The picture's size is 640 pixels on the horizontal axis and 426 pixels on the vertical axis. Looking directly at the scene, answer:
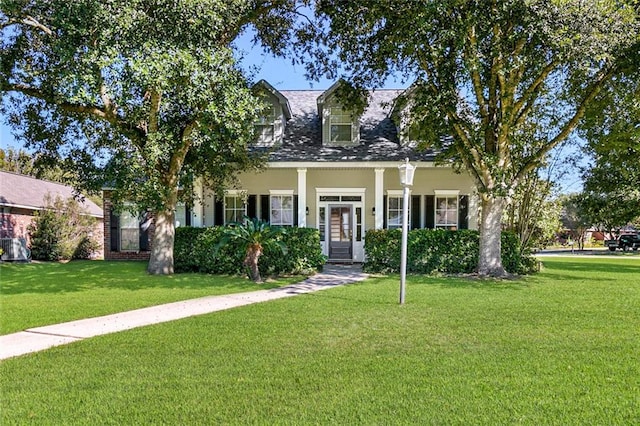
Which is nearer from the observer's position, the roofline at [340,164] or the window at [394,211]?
the roofline at [340,164]

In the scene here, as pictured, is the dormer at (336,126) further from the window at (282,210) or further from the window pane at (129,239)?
the window pane at (129,239)

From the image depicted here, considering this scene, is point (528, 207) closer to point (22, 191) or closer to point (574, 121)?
point (574, 121)

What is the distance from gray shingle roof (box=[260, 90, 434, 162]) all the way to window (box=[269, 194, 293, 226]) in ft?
6.72

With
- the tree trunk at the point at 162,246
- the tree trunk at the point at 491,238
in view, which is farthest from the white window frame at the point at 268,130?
the tree trunk at the point at 491,238

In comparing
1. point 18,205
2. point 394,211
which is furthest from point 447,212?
point 18,205

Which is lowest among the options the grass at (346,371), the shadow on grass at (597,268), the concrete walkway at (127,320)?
the shadow on grass at (597,268)

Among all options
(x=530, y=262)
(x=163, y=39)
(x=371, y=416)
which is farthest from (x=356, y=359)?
(x=530, y=262)

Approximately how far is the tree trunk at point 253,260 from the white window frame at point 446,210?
A: 7.83 meters

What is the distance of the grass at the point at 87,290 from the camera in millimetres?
6930

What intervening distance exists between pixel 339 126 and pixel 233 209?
5340mm

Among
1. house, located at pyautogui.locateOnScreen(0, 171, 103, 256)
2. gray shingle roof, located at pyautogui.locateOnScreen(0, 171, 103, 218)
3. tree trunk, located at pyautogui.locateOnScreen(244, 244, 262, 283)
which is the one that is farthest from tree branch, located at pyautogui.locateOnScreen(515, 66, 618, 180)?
gray shingle roof, located at pyautogui.locateOnScreen(0, 171, 103, 218)

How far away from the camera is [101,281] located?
36.1 feet

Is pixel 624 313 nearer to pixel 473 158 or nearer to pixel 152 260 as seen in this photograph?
pixel 473 158

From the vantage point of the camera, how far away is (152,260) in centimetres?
1266
